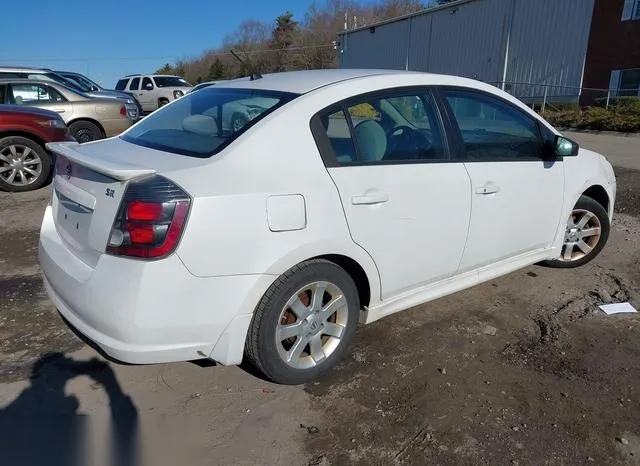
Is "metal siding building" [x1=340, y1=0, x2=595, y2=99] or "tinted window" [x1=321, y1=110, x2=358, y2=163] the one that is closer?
"tinted window" [x1=321, y1=110, x2=358, y2=163]

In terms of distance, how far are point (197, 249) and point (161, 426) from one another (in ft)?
3.07

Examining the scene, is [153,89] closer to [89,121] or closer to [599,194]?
[89,121]

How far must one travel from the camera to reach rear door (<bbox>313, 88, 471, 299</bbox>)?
278cm

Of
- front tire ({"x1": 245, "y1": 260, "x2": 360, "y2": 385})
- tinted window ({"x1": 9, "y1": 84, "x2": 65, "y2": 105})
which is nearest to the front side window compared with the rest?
front tire ({"x1": 245, "y1": 260, "x2": 360, "y2": 385})

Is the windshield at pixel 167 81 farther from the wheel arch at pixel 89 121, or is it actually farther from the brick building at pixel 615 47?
the brick building at pixel 615 47

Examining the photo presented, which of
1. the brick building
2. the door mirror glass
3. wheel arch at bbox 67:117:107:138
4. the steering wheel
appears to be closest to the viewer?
the steering wheel

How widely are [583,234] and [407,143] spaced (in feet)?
7.39

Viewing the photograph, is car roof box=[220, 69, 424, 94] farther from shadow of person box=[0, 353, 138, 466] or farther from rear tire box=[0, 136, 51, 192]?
rear tire box=[0, 136, 51, 192]

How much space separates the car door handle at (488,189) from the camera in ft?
10.9

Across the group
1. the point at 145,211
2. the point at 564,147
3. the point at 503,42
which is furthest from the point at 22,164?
the point at 503,42

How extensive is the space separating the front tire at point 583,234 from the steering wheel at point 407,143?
5.96 feet

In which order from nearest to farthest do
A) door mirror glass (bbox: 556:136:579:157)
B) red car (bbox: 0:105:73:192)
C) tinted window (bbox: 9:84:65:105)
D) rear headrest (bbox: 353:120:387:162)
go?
rear headrest (bbox: 353:120:387:162) < door mirror glass (bbox: 556:136:579:157) < red car (bbox: 0:105:73:192) < tinted window (bbox: 9:84:65:105)

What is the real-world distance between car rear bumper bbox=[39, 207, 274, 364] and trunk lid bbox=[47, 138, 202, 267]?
130 mm

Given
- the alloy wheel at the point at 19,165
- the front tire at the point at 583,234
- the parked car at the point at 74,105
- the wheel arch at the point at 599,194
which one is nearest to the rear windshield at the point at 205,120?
the front tire at the point at 583,234
